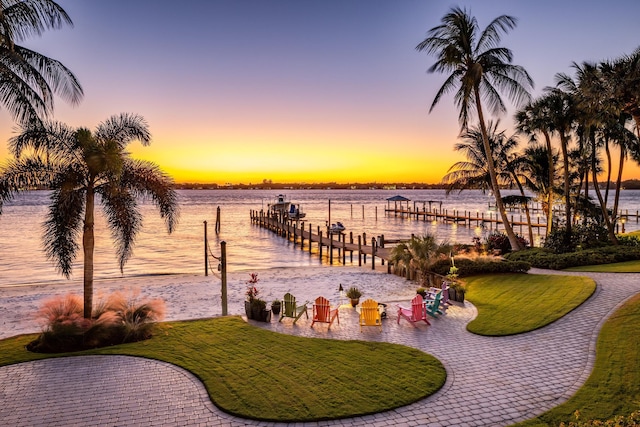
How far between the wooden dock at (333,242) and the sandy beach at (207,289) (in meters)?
2.83

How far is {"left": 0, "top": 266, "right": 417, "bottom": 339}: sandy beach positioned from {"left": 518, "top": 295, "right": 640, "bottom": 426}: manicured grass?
724 cm

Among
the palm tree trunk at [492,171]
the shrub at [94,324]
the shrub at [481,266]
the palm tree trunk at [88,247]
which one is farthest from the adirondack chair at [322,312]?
the palm tree trunk at [492,171]

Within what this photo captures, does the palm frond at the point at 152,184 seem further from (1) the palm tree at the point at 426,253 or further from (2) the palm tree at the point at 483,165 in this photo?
(2) the palm tree at the point at 483,165

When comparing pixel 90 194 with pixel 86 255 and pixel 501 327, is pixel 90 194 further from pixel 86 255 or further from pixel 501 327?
pixel 501 327

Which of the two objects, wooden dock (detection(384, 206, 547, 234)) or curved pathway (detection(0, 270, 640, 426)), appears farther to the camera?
wooden dock (detection(384, 206, 547, 234))

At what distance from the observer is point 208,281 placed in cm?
2312

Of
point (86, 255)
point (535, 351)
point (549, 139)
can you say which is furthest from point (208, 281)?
point (549, 139)

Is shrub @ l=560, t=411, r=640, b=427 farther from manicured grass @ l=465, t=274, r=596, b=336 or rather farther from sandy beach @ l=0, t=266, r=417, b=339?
sandy beach @ l=0, t=266, r=417, b=339

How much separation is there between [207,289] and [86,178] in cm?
979

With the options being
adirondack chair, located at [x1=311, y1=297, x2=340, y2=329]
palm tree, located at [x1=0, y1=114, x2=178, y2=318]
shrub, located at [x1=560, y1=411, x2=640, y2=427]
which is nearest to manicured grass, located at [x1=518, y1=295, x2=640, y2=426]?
shrub, located at [x1=560, y1=411, x2=640, y2=427]

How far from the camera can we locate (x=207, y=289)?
20.8 metres

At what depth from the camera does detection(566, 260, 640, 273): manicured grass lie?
17453 millimetres

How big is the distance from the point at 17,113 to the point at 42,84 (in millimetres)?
906

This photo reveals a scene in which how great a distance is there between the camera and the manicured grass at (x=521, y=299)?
39.3ft
